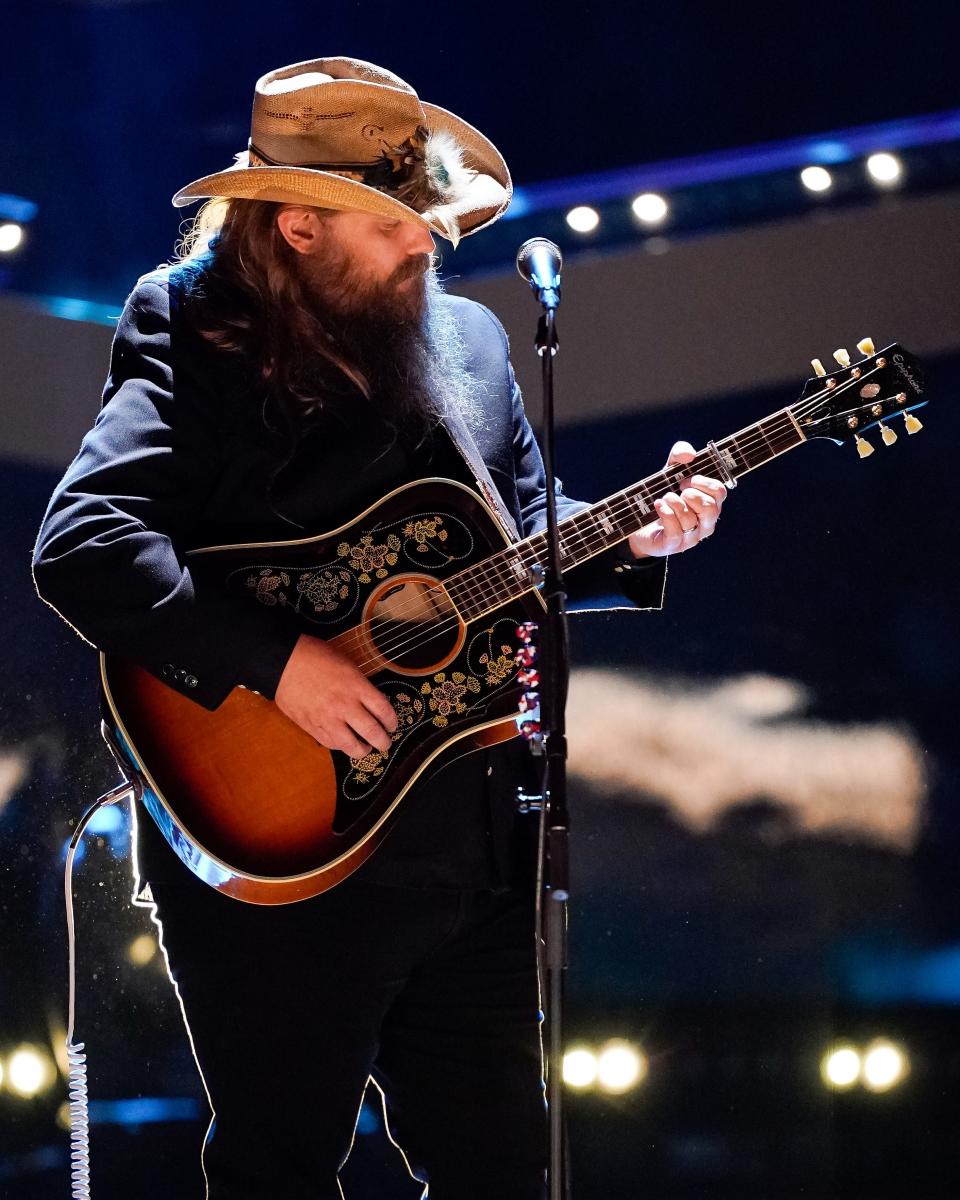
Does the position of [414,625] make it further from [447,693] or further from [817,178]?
[817,178]

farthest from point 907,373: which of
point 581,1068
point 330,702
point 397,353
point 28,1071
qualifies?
point 28,1071

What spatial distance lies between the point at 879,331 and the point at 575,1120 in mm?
2154

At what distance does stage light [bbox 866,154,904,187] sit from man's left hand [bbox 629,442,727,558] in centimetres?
153

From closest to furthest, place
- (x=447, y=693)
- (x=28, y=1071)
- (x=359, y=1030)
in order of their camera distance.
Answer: (x=359, y=1030), (x=447, y=693), (x=28, y=1071)

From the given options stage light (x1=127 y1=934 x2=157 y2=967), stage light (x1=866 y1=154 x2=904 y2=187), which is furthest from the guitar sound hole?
stage light (x1=866 y1=154 x2=904 y2=187)

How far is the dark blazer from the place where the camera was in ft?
6.73

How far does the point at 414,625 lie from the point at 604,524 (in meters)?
0.38

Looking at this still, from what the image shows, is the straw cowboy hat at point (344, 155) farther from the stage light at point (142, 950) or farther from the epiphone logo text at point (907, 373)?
the stage light at point (142, 950)

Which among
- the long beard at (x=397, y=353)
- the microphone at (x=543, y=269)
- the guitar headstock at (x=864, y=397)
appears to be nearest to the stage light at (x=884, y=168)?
the guitar headstock at (x=864, y=397)

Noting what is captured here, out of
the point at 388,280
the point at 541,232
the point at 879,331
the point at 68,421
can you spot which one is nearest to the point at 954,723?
the point at 879,331

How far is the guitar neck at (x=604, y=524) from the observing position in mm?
2283

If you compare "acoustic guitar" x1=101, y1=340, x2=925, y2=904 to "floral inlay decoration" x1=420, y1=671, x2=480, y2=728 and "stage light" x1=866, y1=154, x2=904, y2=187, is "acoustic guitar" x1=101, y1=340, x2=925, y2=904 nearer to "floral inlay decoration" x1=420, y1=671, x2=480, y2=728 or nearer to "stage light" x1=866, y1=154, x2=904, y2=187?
"floral inlay decoration" x1=420, y1=671, x2=480, y2=728

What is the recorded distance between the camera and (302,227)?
2.43 metres

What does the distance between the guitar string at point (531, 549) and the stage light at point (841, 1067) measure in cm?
173
